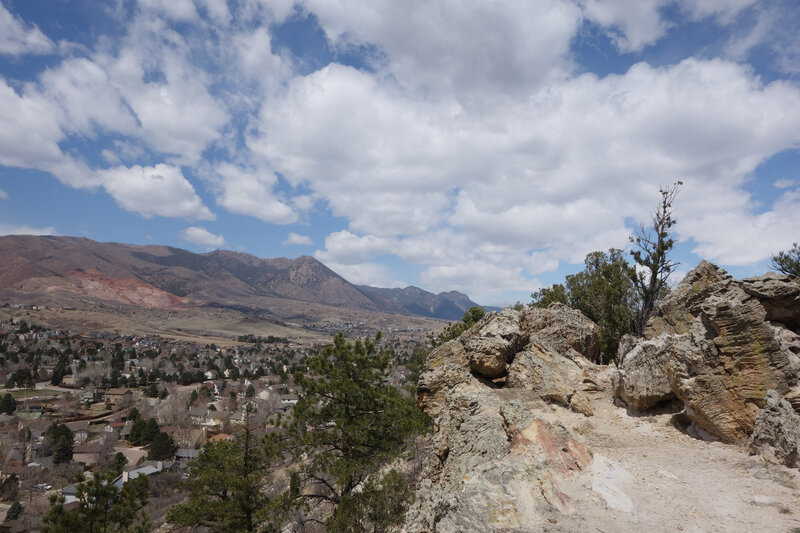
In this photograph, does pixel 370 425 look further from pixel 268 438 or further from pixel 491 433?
pixel 491 433

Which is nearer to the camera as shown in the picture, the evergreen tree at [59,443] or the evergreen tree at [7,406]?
the evergreen tree at [59,443]

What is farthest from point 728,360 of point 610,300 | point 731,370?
point 610,300

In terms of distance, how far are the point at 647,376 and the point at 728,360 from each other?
10.4ft

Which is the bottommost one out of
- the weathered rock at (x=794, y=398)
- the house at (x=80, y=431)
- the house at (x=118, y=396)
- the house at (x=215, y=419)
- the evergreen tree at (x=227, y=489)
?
the house at (x=80, y=431)

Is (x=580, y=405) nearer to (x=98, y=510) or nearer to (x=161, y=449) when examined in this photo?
(x=98, y=510)

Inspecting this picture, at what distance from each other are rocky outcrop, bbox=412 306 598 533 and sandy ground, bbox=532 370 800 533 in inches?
23.1

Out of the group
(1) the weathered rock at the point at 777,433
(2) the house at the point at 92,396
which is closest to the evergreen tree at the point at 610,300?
(1) the weathered rock at the point at 777,433

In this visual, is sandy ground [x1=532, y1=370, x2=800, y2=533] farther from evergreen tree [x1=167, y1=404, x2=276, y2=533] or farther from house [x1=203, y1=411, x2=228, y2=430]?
house [x1=203, y1=411, x2=228, y2=430]

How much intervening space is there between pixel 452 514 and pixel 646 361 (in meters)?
12.3

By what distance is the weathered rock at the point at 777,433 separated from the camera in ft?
35.2

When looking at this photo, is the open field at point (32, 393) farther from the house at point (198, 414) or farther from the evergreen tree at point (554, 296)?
the evergreen tree at point (554, 296)

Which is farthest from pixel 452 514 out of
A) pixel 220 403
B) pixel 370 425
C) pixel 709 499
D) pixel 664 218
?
pixel 220 403

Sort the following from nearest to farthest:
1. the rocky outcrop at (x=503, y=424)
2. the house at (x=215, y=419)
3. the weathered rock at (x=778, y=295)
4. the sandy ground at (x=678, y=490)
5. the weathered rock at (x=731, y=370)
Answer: the sandy ground at (x=678, y=490)
the rocky outcrop at (x=503, y=424)
the weathered rock at (x=731, y=370)
the weathered rock at (x=778, y=295)
the house at (x=215, y=419)

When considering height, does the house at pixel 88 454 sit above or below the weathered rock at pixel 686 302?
below
